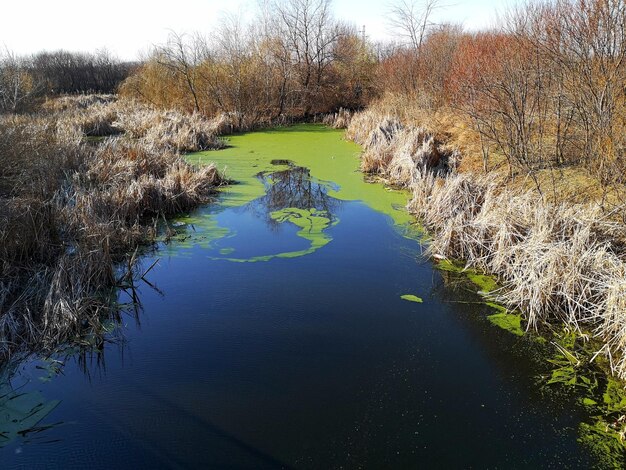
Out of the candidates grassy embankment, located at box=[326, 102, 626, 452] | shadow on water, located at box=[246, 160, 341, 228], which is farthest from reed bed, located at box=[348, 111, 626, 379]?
shadow on water, located at box=[246, 160, 341, 228]

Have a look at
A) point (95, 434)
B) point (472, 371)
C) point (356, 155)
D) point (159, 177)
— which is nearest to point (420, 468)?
point (472, 371)

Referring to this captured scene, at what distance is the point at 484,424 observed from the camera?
2.77m

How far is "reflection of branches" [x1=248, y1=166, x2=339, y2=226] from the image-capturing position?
22.4 ft

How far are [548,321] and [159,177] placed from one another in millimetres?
6064

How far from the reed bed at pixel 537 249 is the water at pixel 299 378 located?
41 cm

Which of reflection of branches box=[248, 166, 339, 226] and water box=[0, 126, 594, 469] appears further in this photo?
reflection of branches box=[248, 166, 339, 226]

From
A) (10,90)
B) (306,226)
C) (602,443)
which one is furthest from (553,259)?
(10,90)

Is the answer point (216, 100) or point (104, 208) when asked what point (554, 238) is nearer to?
point (104, 208)

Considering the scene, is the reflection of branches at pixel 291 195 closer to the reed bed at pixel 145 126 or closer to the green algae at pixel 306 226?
the green algae at pixel 306 226

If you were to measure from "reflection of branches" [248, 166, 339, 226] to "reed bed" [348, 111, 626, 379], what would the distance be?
1.44m

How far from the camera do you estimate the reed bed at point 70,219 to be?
3.71 meters

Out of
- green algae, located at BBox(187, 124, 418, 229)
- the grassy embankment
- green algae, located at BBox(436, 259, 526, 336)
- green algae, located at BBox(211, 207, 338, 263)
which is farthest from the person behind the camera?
green algae, located at BBox(187, 124, 418, 229)

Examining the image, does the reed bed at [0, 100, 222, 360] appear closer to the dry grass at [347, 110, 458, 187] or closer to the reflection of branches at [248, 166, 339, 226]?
the reflection of branches at [248, 166, 339, 226]

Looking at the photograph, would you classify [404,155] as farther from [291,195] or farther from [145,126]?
[145,126]
